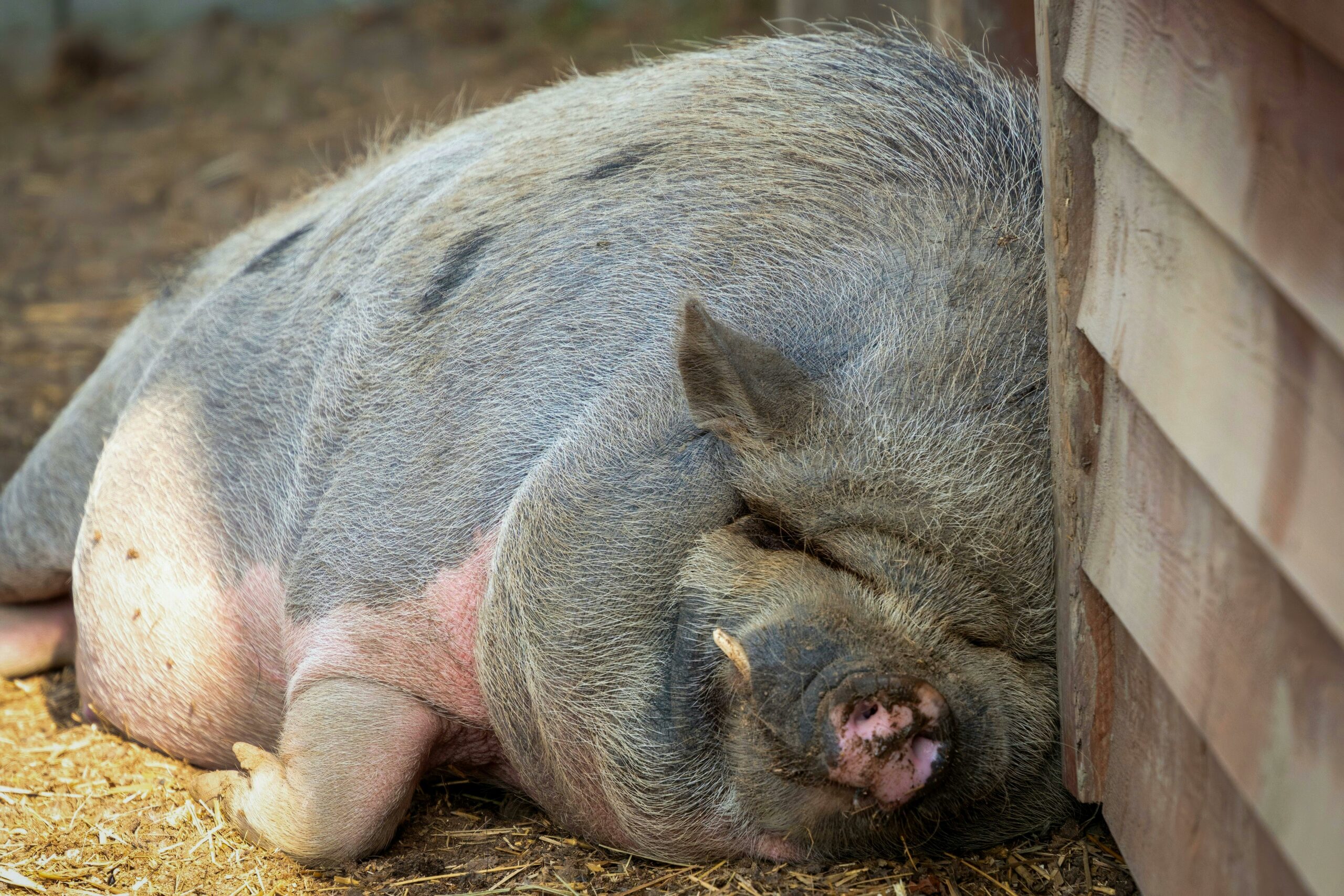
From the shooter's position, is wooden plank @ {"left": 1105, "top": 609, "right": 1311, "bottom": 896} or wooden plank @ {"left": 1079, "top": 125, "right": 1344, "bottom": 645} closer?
wooden plank @ {"left": 1079, "top": 125, "right": 1344, "bottom": 645}

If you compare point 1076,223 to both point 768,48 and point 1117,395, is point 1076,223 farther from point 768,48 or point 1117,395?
point 768,48

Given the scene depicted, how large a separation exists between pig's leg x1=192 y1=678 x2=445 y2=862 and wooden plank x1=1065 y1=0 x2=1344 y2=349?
1913 millimetres

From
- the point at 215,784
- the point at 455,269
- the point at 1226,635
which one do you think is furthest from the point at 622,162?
the point at 1226,635

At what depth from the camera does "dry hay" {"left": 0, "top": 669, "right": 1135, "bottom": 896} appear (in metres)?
2.58

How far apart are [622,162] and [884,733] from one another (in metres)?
1.62

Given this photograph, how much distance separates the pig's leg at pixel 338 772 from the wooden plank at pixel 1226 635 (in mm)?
1512

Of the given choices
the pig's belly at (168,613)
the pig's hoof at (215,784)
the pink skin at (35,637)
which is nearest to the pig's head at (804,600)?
the pig's hoof at (215,784)

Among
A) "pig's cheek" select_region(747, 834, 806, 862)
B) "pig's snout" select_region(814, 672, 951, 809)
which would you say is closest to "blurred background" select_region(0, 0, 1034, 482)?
"pig's cheek" select_region(747, 834, 806, 862)

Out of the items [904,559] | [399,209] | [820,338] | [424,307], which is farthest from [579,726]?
[399,209]

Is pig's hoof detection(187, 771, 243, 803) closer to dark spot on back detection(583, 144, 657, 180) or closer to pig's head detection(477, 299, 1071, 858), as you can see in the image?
pig's head detection(477, 299, 1071, 858)

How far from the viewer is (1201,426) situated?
1.73 meters

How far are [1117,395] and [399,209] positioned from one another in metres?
2.16

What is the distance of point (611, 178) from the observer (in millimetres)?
3221

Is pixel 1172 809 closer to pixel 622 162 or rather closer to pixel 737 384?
pixel 737 384
